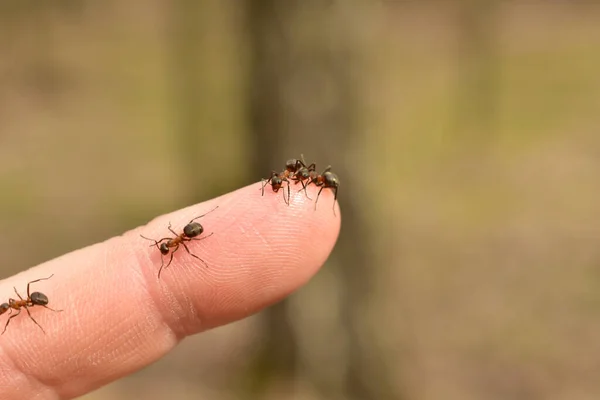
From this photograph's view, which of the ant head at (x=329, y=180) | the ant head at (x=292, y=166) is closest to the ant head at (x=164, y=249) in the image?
the ant head at (x=292, y=166)

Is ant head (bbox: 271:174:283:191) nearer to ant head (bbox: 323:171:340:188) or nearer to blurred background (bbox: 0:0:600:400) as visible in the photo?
ant head (bbox: 323:171:340:188)

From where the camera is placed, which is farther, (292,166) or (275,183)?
(292,166)

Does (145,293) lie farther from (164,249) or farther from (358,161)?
(358,161)

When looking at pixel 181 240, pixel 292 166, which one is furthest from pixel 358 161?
pixel 181 240

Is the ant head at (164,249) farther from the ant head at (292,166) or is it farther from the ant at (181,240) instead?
the ant head at (292,166)

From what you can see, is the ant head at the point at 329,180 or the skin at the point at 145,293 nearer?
the skin at the point at 145,293

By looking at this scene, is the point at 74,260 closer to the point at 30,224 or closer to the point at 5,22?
the point at 30,224

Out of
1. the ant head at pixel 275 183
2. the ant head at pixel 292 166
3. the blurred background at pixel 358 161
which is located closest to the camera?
the ant head at pixel 275 183
